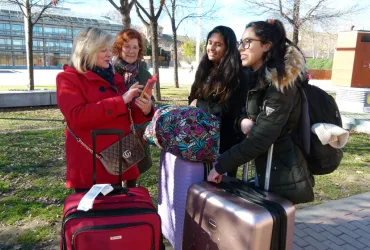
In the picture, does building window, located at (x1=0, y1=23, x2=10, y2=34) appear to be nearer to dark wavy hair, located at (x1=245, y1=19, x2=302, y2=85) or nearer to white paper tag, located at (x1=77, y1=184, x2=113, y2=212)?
white paper tag, located at (x1=77, y1=184, x2=113, y2=212)

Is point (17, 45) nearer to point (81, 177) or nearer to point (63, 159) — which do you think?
point (63, 159)

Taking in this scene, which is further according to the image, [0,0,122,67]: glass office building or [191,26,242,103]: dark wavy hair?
[0,0,122,67]: glass office building

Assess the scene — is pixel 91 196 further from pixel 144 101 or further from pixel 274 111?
pixel 274 111

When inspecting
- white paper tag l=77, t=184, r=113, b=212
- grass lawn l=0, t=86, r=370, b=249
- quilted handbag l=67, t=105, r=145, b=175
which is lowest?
grass lawn l=0, t=86, r=370, b=249

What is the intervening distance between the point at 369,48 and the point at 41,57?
4086cm

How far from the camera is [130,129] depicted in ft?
7.66

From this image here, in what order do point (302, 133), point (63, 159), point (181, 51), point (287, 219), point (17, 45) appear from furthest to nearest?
point (181, 51), point (17, 45), point (63, 159), point (302, 133), point (287, 219)

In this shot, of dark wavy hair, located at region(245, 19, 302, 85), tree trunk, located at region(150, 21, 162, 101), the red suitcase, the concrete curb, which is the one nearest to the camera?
the red suitcase

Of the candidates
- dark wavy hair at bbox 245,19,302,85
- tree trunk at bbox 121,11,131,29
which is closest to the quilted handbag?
dark wavy hair at bbox 245,19,302,85

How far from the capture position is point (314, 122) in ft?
6.39

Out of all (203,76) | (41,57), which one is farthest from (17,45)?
(203,76)

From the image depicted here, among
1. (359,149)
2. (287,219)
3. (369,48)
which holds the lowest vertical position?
(359,149)

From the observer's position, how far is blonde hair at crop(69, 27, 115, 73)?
2.03 meters

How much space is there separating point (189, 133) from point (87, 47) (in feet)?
2.83
